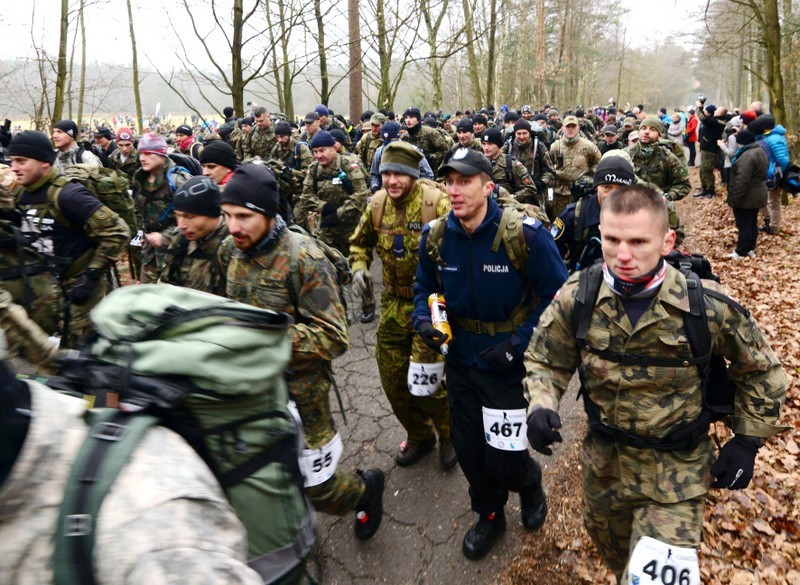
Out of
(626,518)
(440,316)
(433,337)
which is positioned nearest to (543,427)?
(626,518)

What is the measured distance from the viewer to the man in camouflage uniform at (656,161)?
774 cm

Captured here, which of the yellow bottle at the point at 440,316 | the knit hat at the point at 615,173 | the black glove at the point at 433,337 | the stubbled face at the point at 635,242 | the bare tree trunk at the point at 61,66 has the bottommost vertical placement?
the black glove at the point at 433,337

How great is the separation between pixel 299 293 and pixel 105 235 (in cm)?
264

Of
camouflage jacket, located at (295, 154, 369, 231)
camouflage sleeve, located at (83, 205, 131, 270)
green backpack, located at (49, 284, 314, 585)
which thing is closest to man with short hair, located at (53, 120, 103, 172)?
camouflage jacket, located at (295, 154, 369, 231)

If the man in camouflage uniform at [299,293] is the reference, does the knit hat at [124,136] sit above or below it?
above

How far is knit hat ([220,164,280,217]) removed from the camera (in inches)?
116

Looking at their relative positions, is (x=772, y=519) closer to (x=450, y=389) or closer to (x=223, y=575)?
(x=450, y=389)

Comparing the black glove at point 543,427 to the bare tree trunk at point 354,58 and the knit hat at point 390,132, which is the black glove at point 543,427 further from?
the bare tree trunk at point 354,58

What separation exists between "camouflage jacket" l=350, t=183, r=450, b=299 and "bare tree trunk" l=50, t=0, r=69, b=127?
8503mm

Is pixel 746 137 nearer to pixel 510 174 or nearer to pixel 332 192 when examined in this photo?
pixel 510 174

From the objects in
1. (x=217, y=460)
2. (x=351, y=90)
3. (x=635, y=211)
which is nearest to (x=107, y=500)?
(x=217, y=460)

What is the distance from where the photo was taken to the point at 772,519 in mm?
3824

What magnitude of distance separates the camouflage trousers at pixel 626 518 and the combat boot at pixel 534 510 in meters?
0.88

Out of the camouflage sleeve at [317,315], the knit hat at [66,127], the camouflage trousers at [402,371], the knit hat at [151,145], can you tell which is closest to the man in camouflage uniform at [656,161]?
the camouflage trousers at [402,371]
